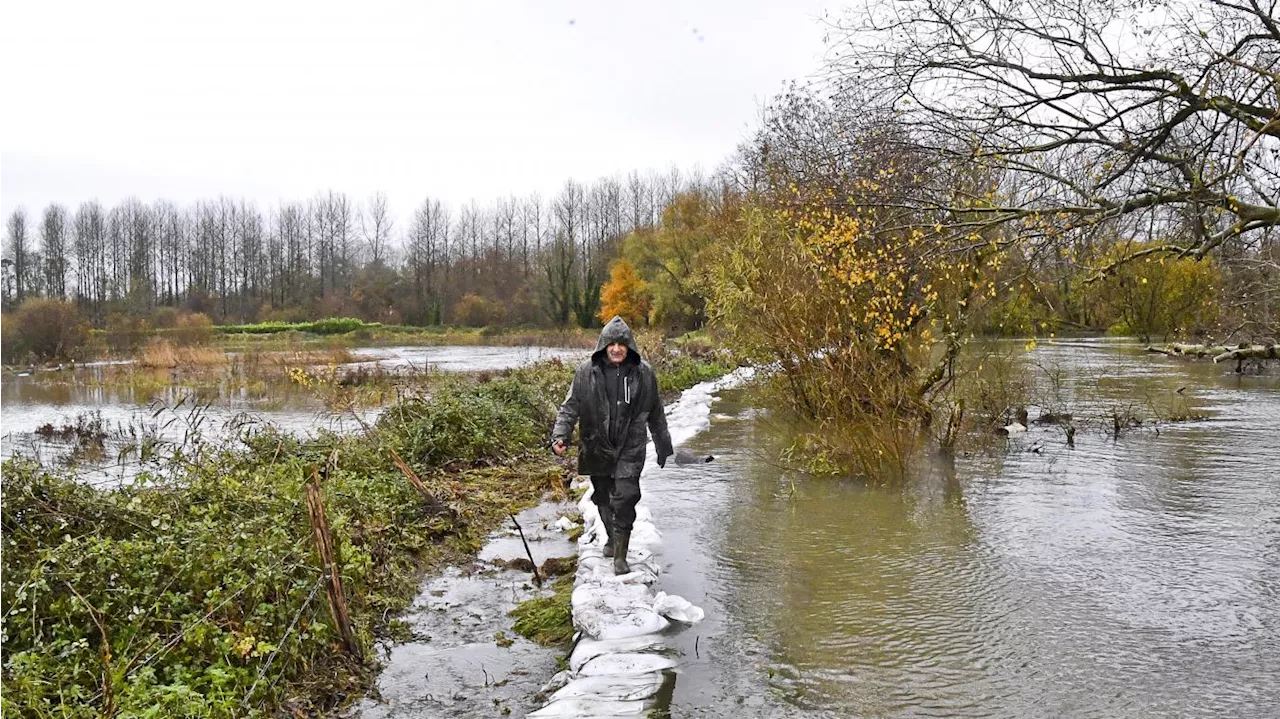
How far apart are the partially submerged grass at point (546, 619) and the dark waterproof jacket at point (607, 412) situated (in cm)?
91

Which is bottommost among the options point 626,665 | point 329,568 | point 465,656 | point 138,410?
point 465,656

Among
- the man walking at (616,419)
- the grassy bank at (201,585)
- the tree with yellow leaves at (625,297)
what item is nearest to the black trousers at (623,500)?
the man walking at (616,419)

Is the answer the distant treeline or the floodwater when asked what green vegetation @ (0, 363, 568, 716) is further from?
the distant treeline

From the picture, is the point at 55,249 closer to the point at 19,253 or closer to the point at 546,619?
the point at 19,253

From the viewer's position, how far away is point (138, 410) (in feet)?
64.8

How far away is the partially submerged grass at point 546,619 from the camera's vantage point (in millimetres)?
→ 5809

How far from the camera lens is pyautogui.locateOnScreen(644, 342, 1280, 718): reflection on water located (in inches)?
191

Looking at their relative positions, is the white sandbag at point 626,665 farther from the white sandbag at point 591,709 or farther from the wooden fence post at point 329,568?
the wooden fence post at point 329,568

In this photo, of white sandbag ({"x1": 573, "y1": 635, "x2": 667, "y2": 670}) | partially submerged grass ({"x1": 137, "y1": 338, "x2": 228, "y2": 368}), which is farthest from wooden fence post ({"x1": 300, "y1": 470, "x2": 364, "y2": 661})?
partially submerged grass ({"x1": 137, "y1": 338, "x2": 228, "y2": 368})

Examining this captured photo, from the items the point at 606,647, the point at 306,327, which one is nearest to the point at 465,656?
the point at 606,647

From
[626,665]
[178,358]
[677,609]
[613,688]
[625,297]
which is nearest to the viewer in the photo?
[613,688]

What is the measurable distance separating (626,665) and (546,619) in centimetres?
106

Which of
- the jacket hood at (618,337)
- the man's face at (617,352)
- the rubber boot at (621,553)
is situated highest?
the jacket hood at (618,337)

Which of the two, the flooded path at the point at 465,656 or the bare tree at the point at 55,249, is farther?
the bare tree at the point at 55,249
